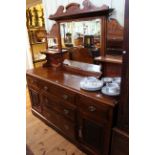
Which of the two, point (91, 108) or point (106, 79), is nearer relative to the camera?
point (91, 108)

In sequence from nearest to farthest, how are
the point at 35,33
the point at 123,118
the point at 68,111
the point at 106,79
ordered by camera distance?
the point at 123,118 → the point at 106,79 → the point at 68,111 → the point at 35,33

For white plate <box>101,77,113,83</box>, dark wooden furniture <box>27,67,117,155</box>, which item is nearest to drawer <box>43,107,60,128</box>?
dark wooden furniture <box>27,67,117,155</box>

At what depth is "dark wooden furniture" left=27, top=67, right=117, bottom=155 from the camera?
140cm

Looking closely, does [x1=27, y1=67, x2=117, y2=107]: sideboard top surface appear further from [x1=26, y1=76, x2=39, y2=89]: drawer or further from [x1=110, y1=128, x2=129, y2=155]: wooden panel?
[x1=110, y1=128, x2=129, y2=155]: wooden panel

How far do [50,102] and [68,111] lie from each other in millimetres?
369

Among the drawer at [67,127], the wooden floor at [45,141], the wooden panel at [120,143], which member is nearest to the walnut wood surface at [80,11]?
the wooden panel at [120,143]

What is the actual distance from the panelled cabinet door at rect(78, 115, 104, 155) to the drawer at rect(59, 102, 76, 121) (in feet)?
0.36

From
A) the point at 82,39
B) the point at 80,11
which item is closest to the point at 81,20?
the point at 80,11

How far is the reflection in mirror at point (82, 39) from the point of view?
1.73 meters

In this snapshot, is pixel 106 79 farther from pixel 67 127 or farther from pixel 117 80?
pixel 67 127

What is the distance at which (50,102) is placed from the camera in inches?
79.6

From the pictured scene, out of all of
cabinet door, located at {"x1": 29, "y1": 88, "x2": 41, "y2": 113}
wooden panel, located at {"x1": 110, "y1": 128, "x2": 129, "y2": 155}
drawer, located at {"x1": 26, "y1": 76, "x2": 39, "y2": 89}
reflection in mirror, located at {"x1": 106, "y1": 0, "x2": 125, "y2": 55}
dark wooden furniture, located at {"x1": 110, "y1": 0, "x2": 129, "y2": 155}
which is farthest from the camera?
cabinet door, located at {"x1": 29, "y1": 88, "x2": 41, "y2": 113}

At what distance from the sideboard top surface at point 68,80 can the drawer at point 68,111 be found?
0.24 m
